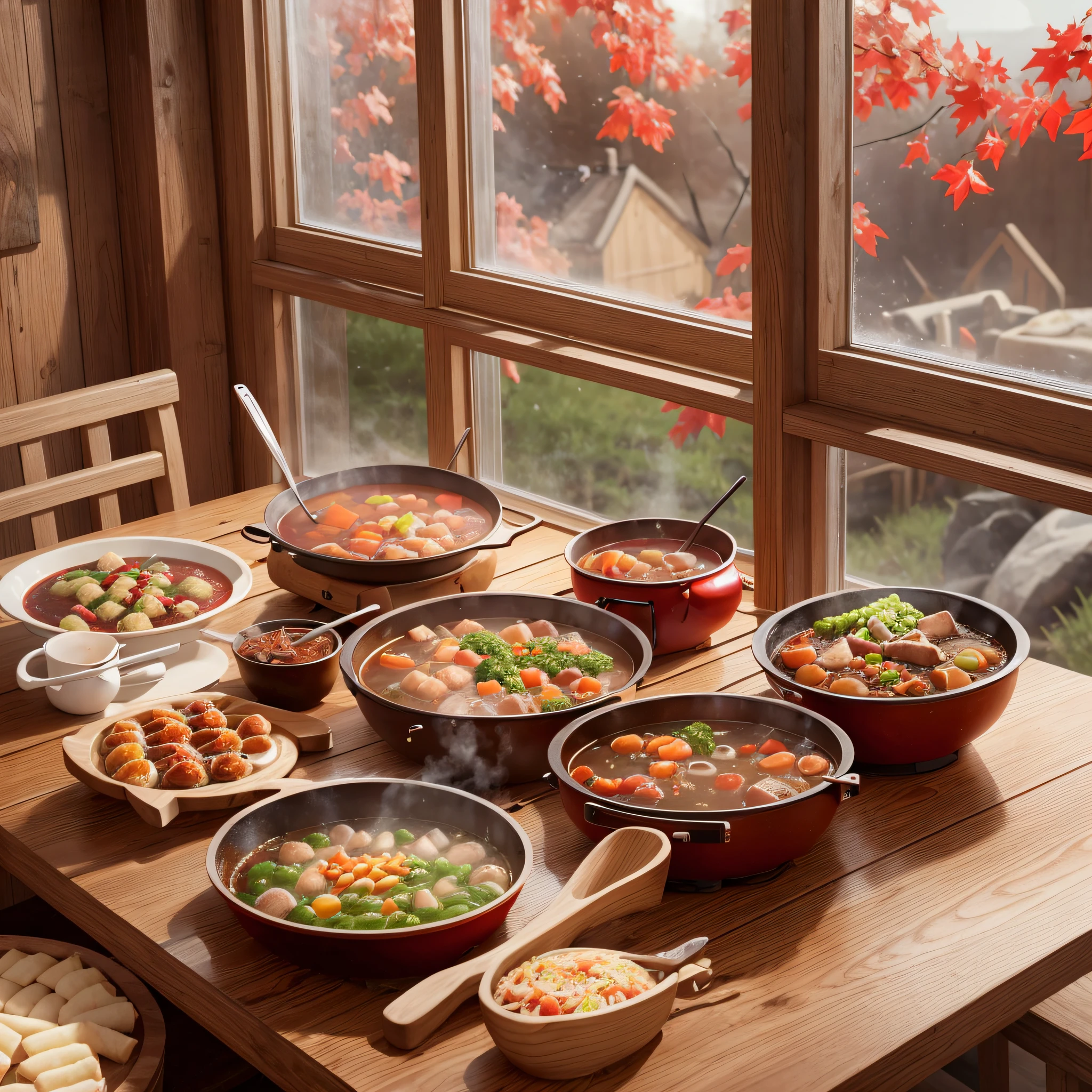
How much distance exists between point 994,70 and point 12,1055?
6.19 ft

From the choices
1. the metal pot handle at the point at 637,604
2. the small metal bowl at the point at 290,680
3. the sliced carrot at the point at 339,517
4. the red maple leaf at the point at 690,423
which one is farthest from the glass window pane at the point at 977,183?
the small metal bowl at the point at 290,680

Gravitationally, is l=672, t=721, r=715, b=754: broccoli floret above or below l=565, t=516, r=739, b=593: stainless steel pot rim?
below

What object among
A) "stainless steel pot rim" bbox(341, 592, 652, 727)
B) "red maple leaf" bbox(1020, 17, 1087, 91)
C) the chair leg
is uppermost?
"red maple leaf" bbox(1020, 17, 1087, 91)

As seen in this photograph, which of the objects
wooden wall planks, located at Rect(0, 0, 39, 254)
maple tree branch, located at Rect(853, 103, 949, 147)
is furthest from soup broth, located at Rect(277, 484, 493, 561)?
wooden wall planks, located at Rect(0, 0, 39, 254)

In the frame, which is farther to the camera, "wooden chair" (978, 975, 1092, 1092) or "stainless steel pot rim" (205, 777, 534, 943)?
"wooden chair" (978, 975, 1092, 1092)

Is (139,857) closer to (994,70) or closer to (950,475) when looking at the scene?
(950,475)

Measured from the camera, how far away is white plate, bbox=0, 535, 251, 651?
6.50 ft

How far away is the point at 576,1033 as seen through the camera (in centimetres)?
116

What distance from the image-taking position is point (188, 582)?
2.13 metres

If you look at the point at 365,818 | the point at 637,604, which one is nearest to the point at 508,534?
the point at 637,604

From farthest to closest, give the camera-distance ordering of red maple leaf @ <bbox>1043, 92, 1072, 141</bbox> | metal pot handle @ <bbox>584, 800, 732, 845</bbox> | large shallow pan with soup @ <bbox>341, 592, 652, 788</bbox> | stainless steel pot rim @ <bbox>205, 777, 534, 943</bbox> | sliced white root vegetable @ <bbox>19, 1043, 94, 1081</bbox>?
red maple leaf @ <bbox>1043, 92, 1072, 141</bbox> < large shallow pan with soup @ <bbox>341, 592, 652, 788</bbox> < sliced white root vegetable @ <bbox>19, 1043, 94, 1081</bbox> < metal pot handle @ <bbox>584, 800, 732, 845</bbox> < stainless steel pot rim @ <bbox>205, 777, 534, 943</bbox>

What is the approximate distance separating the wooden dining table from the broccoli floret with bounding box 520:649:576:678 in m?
0.17

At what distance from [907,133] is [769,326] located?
0.37m

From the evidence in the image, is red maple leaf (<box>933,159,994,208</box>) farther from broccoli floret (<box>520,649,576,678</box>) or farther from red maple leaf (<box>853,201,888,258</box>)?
broccoli floret (<box>520,649,576,678</box>)
